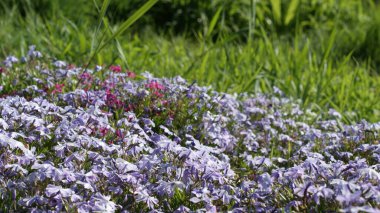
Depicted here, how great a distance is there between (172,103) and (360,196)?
179 cm

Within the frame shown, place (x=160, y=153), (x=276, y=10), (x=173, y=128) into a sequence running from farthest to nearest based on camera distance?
1. (x=276, y=10)
2. (x=173, y=128)
3. (x=160, y=153)

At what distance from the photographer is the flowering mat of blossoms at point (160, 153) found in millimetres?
2582

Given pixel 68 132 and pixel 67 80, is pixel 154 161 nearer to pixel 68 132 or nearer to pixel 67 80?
pixel 68 132

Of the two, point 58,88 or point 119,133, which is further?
point 58,88

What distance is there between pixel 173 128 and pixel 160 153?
83cm

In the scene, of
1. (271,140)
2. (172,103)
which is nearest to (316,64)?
(271,140)

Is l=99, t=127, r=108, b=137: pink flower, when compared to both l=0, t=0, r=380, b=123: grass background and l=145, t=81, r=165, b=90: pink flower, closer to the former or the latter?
l=0, t=0, r=380, b=123: grass background

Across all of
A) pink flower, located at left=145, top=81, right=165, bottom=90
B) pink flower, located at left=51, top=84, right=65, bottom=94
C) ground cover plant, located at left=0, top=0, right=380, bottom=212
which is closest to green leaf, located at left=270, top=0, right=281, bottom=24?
ground cover plant, located at left=0, top=0, right=380, bottom=212

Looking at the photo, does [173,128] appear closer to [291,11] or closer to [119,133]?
[119,133]

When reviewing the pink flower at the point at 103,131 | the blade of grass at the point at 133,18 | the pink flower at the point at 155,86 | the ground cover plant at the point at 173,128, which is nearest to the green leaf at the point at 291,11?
the ground cover plant at the point at 173,128

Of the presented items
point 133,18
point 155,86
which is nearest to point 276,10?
point 155,86

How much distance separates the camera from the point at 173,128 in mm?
3844

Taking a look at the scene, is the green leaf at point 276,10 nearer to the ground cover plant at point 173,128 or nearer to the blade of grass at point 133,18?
the ground cover plant at point 173,128

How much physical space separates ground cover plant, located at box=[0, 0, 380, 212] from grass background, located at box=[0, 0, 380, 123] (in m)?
0.03
